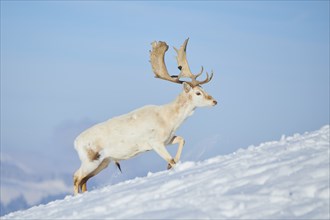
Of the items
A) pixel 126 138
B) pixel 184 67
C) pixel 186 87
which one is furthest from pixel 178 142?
pixel 184 67

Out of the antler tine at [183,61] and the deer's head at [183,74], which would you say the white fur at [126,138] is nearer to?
the deer's head at [183,74]

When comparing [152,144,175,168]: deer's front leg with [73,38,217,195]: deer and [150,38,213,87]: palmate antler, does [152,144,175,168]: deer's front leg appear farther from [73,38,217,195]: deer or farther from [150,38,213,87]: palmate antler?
[150,38,213,87]: palmate antler

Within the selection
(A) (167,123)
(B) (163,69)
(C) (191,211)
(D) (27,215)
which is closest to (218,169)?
(C) (191,211)

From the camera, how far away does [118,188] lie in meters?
11.0

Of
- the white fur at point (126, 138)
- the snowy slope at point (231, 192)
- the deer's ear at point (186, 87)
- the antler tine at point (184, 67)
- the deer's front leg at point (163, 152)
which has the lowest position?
the snowy slope at point (231, 192)

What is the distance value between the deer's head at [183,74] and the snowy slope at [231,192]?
16.6 feet

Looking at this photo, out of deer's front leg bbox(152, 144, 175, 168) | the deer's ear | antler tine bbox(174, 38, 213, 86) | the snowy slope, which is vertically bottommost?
the snowy slope

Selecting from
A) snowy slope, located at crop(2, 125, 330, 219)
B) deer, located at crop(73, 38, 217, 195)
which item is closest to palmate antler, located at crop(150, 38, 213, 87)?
deer, located at crop(73, 38, 217, 195)

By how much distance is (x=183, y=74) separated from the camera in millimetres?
17594

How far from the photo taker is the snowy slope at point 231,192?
7.55m

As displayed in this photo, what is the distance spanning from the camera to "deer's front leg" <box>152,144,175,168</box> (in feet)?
49.4

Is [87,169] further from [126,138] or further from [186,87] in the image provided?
→ [186,87]

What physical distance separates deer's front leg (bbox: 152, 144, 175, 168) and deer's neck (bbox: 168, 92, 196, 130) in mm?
660

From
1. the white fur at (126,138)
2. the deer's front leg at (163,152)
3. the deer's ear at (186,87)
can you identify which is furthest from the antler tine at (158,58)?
the deer's front leg at (163,152)
